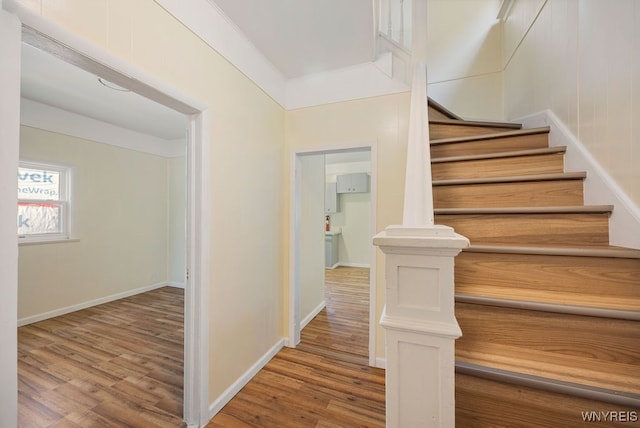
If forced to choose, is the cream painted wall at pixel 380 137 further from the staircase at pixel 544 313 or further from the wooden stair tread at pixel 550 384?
the wooden stair tread at pixel 550 384

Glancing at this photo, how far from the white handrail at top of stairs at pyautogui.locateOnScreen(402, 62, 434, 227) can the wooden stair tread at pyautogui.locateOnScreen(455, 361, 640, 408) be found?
0.48 metres

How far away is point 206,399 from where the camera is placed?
4.86 ft

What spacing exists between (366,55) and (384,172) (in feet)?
3.11

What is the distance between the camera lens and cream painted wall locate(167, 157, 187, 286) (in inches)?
172

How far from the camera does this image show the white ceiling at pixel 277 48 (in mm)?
1538

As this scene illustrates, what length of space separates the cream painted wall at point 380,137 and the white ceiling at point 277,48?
39cm

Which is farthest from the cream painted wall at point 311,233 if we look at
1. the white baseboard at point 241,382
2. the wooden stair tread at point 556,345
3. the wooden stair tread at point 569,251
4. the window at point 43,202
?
the window at point 43,202

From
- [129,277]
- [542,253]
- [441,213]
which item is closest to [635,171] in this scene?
[542,253]

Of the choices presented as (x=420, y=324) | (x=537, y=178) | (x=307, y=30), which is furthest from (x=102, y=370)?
(x=537, y=178)

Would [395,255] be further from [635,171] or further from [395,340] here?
[635,171]

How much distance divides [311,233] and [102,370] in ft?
7.10

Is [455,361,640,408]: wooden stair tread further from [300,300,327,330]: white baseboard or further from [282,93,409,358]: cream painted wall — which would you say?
[300,300,327,330]: white baseboard

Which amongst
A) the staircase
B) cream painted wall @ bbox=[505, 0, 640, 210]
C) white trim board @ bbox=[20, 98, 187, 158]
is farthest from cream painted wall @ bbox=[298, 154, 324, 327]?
white trim board @ bbox=[20, 98, 187, 158]

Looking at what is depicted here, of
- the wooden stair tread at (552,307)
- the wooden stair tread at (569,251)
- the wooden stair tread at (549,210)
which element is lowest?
the wooden stair tread at (552,307)
